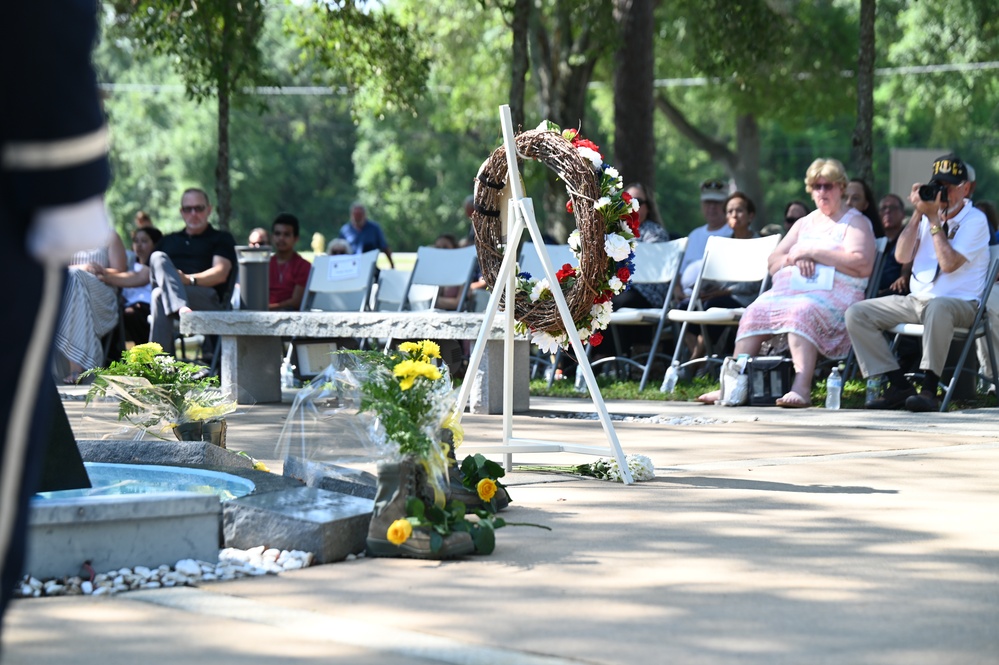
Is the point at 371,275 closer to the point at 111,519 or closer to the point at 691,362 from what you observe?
the point at 691,362

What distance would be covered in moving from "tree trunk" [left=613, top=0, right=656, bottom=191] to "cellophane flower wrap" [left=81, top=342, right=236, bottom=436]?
34.9 feet

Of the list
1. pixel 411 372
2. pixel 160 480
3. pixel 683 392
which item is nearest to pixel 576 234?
pixel 411 372

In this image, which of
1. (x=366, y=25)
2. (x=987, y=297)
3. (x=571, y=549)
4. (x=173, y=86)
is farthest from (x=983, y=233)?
(x=173, y=86)

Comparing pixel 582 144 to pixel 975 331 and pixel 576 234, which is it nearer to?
pixel 576 234

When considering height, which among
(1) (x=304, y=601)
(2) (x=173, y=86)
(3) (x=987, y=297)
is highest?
(2) (x=173, y=86)

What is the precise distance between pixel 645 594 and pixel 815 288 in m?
6.46

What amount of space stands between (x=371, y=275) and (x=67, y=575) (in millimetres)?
9043

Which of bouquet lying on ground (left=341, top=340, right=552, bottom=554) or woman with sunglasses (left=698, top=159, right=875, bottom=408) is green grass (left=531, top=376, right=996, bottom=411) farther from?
bouquet lying on ground (left=341, top=340, right=552, bottom=554)

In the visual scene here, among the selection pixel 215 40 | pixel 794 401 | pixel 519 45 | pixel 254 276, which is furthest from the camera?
pixel 215 40

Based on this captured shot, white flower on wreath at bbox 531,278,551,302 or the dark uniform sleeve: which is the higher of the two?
the dark uniform sleeve

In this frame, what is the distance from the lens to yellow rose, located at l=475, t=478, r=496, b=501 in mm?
5109

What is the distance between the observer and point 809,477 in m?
6.48

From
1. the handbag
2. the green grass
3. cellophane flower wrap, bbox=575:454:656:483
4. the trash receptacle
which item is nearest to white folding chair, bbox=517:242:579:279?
the green grass

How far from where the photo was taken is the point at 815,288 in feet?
Answer: 33.2
